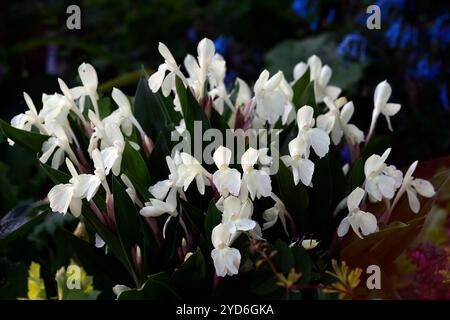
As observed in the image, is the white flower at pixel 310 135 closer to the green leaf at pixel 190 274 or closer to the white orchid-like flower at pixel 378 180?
the white orchid-like flower at pixel 378 180

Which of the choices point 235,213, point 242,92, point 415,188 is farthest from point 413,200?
point 242,92

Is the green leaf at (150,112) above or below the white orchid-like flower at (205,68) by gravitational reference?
below

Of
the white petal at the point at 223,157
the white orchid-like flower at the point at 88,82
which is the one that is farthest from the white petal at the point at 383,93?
the white orchid-like flower at the point at 88,82

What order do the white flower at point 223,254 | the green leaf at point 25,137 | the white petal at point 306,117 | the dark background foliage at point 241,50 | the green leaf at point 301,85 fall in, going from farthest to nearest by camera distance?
1. the dark background foliage at point 241,50
2. the green leaf at point 301,85
3. the green leaf at point 25,137
4. the white petal at point 306,117
5. the white flower at point 223,254

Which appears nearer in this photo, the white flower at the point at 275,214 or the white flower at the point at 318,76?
the white flower at the point at 275,214

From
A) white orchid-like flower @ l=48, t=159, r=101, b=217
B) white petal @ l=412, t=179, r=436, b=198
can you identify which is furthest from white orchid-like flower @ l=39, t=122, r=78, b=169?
white petal @ l=412, t=179, r=436, b=198

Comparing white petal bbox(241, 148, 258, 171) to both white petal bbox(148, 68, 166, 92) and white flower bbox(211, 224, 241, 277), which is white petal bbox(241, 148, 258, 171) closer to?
white flower bbox(211, 224, 241, 277)

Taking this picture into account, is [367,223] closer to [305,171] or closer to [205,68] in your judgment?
[305,171]
